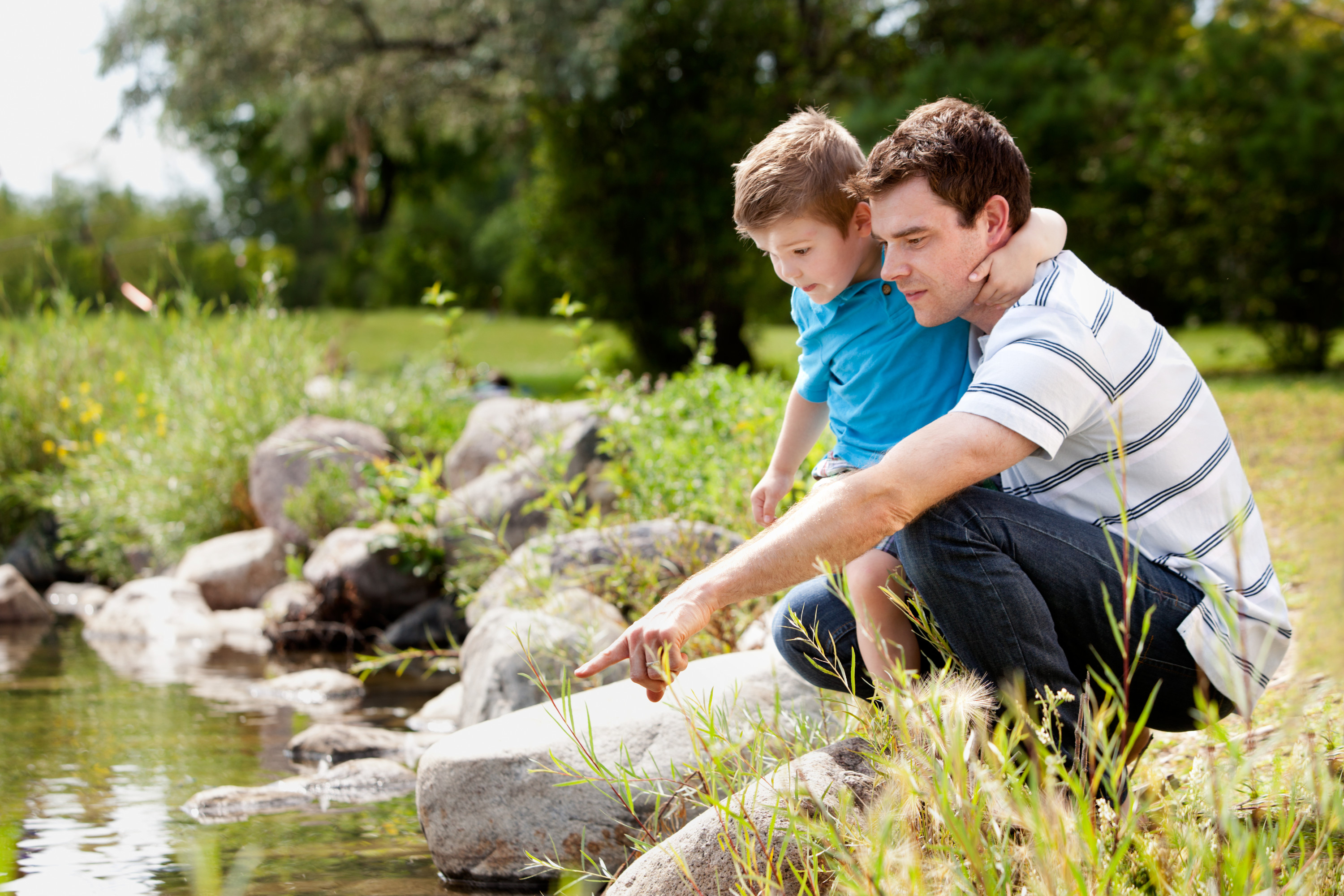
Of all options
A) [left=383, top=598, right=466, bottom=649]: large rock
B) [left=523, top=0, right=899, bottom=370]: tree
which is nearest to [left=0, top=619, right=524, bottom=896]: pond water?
[left=383, top=598, right=466, bottom=649]: large rock

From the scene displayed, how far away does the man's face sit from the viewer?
7.98 feet

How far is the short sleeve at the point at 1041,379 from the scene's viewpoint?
7.14 ft

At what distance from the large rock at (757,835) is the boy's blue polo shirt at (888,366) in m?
0.74

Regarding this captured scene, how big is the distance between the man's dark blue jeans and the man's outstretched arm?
174 millimetres

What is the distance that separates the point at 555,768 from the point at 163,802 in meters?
1.79

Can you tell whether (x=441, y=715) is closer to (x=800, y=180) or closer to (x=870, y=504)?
(x=800, y=180)

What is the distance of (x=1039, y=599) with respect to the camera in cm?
236

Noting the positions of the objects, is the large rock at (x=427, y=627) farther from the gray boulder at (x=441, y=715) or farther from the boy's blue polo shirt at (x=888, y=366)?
the boy's blue polo shirt at (x=888, y=366)

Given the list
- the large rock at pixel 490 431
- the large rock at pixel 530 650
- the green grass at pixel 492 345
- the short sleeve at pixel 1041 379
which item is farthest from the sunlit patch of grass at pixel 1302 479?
the green grass at pixel 492 345

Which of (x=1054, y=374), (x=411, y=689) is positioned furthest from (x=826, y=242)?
(x=411, y=689)

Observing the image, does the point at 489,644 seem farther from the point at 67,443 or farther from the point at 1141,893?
the point at 67,443

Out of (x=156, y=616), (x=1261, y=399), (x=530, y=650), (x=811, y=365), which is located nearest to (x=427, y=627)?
(x=156, y=616)

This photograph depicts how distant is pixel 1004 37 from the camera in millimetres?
17172

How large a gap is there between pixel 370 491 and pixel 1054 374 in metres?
5.08
